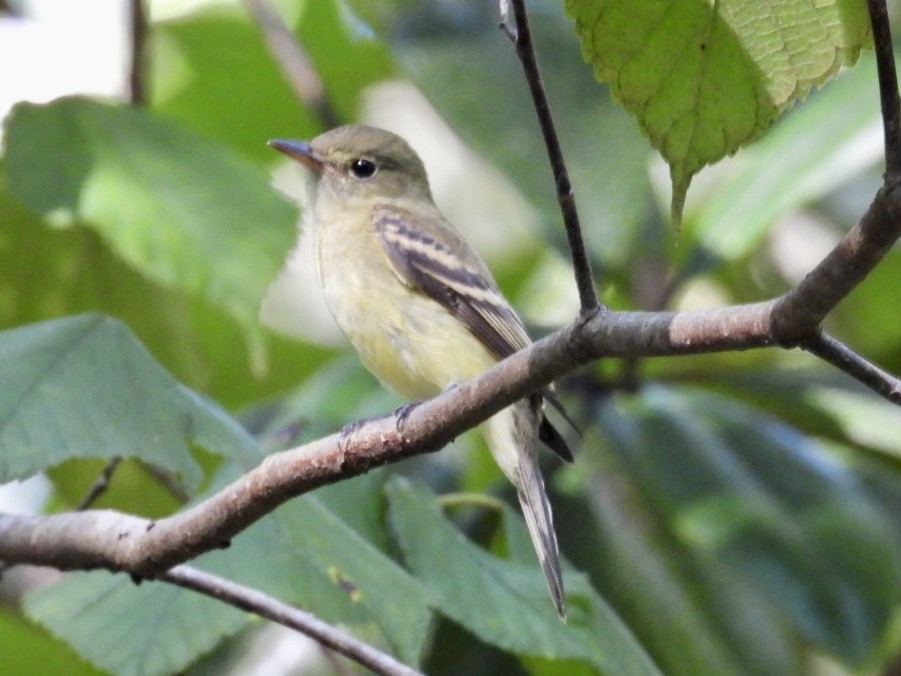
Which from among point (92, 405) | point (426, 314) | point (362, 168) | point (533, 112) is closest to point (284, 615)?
point (92, 405)

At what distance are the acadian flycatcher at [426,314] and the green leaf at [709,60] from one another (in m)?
1.74

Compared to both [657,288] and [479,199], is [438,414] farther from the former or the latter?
[479,199]

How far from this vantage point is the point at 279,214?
337cm

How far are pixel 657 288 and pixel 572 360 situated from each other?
353 cm

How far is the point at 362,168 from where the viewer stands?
464 centimetres

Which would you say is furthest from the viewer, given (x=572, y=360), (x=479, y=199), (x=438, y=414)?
(x=479, y=199)

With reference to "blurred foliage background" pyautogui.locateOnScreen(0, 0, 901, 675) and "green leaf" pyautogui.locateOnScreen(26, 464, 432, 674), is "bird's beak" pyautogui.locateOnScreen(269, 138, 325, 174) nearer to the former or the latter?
"blurred foliage background" pyautogui.locateOnScreen(0, 0, 901, 675)

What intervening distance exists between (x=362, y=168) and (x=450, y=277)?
889 millimetres

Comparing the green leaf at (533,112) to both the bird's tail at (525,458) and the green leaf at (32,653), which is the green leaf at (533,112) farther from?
the green leaf at (32,653)

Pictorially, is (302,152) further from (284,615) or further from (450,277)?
(284,615)

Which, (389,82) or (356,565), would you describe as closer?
(356,565)

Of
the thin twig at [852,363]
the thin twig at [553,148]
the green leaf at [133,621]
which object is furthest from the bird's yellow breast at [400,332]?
the thin twig at [852,363]

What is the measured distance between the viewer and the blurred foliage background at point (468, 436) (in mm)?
2713

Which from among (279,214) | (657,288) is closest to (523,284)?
(657,288)
